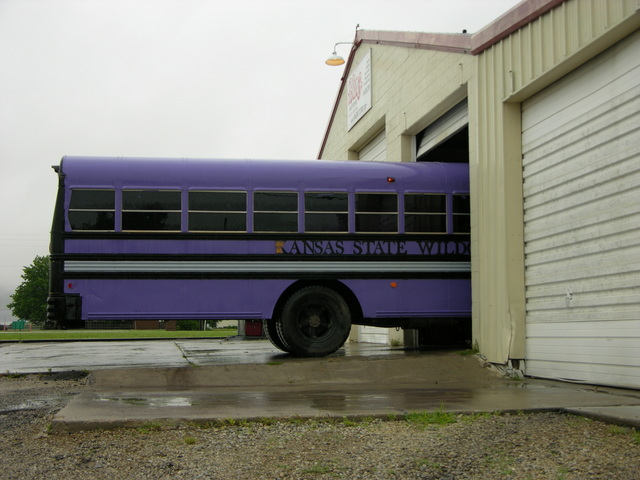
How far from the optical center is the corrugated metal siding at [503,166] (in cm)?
944

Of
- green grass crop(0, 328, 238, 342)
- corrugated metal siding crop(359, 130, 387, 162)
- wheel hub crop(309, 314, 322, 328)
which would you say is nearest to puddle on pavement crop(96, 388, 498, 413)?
wheel hub crop(309, 314, 322, 328)

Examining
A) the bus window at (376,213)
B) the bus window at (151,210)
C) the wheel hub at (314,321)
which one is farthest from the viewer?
the bus window at (376,213)

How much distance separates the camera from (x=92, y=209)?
10.9 meters

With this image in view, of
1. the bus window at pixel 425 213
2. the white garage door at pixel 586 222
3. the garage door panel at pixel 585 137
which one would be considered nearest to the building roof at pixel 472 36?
the white garage door at pixel 586 222

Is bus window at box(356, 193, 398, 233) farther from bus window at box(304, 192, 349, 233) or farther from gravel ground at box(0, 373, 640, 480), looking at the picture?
gravel ground at box(0, 373, 640, 480)

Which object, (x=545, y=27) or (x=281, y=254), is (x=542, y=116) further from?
(x=281, y=254)

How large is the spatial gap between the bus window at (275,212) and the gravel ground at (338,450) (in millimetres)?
5361

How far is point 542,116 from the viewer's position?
32.8 feet

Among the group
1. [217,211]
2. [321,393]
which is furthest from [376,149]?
[321,393]

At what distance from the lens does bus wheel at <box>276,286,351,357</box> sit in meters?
11.2

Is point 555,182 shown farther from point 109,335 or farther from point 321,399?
point 109,335

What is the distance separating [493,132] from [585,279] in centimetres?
281

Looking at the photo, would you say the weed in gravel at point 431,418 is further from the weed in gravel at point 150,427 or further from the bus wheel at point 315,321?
the bus wheel at point 315,321

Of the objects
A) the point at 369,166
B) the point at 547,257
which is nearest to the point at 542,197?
the point at 547,257
